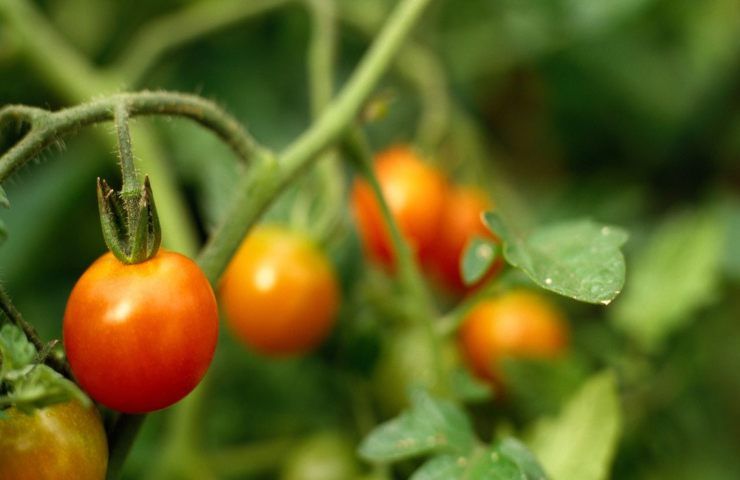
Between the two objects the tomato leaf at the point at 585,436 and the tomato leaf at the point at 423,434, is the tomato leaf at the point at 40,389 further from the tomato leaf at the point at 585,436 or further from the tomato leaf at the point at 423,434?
the tomato leaf at the point at 585,436

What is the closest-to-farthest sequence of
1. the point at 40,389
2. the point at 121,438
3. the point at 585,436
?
the point at 40,389 → the point at 121,438 → the point at 585,436

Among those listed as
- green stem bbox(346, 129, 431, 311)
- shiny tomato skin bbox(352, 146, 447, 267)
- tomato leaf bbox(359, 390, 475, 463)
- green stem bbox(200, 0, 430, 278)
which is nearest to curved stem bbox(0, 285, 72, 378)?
green stem bbox(200, 0, 430, 278)

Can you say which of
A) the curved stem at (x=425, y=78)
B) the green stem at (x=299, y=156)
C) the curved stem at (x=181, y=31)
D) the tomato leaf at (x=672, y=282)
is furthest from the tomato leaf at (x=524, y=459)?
the curved stem at (x=181, y=31)

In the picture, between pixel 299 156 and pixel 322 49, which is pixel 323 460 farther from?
pixel 322 49

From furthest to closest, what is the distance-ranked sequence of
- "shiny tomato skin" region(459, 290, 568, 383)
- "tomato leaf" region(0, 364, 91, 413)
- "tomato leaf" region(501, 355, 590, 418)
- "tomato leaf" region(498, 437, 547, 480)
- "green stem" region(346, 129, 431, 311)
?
"shiny tomato skin" region(459, 290, 568, 383), "tomato leaf" region(501, 355, 590, 418), "green stem" region(346, 129, 431, 311), "tomato leaf" region(498, 437, 547, 480), "tomato leaf" region(0, 364, 91, 413)

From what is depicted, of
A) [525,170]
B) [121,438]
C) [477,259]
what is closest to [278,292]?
[477,259]

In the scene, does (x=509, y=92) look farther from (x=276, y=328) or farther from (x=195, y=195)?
(x=276, y=328)

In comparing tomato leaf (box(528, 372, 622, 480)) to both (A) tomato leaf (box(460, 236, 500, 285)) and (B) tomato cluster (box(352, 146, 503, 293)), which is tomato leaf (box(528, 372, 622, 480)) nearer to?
(A) tomato leaf (box(460, 236, 500, 285))
